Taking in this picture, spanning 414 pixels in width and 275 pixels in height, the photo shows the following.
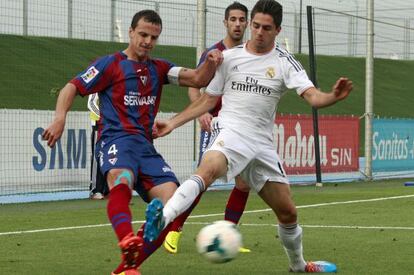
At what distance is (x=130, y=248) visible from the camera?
6836 mm

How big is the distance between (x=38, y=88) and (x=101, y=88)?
25.8m

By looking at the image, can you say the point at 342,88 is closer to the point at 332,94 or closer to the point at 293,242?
the point at 332,94

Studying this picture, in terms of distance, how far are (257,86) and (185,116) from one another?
1.90ft

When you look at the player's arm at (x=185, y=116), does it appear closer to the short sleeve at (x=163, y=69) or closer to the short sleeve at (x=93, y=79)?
the short sleeve at (x=163, y=69)

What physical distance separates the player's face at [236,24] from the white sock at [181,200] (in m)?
3.09

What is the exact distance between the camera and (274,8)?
→ 785cm

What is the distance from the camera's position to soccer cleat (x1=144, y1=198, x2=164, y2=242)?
6617mm

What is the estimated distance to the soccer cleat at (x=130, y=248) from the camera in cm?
680

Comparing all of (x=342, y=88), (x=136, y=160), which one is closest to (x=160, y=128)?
(x=136, y=160)

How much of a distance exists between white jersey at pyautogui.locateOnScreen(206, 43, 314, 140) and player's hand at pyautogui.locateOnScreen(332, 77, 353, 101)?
697 millimetres

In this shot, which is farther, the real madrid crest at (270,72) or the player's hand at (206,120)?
the player's hand at (206,120)

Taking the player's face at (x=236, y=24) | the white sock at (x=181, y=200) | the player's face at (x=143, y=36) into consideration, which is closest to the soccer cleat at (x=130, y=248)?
the white sock at (x=181, y=200)

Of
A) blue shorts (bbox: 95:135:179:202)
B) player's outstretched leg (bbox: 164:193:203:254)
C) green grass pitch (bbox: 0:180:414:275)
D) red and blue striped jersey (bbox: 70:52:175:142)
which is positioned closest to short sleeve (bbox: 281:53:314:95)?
red and blue striped jersey (bbox: 70:52:175:142)

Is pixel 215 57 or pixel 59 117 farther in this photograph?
pixel 215 57
